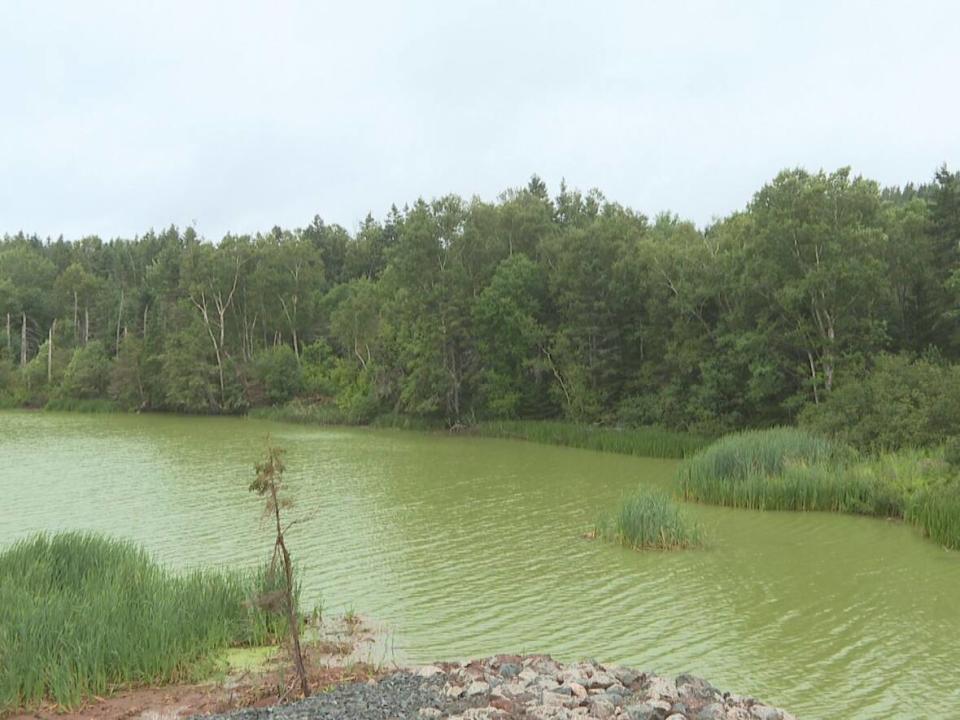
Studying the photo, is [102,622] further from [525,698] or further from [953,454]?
[953,454]

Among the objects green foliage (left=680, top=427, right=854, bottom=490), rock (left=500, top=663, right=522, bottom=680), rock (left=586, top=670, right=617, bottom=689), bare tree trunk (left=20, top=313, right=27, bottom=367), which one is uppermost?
bare tree trunk (left=20, top=313, right=27, bottom=367)

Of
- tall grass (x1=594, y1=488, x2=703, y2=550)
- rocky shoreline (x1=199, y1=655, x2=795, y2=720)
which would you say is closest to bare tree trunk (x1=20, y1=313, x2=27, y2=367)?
tall grass (x1=594, y1=488, x2=703, y2=550)

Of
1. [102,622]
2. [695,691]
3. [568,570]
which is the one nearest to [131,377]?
[568,570]

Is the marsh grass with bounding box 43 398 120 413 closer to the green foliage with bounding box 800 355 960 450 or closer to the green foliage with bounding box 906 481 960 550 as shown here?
the green foliage with bounding box 800 355 960 450

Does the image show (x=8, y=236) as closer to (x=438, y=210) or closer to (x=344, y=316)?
(x=344, y=316)

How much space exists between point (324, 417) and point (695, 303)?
25.6 metres

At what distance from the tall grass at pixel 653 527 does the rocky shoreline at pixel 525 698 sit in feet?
24.6

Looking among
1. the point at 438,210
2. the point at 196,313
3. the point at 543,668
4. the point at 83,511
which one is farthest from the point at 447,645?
the point at 196,313

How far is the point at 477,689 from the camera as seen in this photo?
25.5 ft

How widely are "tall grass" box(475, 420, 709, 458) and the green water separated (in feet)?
13.9

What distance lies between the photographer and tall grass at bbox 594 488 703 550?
16.0m

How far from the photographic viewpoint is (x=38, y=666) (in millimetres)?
8164

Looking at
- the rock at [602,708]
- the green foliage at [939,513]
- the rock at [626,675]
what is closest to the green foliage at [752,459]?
→ the green foliage at [939,513]

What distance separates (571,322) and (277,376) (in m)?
26.2
